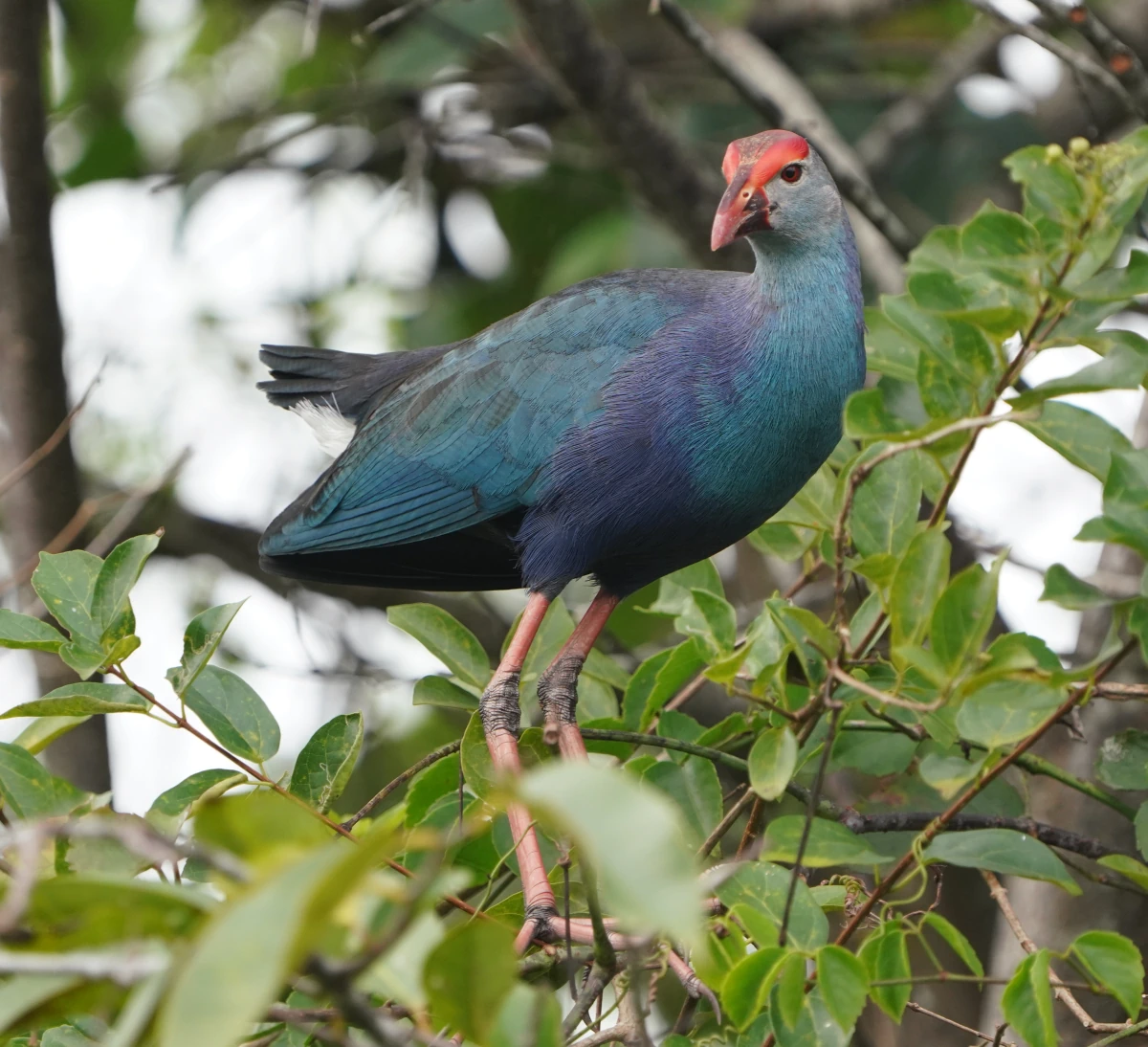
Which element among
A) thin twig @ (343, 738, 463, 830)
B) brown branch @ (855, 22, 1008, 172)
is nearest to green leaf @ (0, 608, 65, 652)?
thin twig @ (343, 738, 463, 830)

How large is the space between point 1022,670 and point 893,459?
2.23ft

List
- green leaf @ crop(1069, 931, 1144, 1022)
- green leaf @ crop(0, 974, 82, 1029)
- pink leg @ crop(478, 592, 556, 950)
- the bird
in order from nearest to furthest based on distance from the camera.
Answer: green leaf @ crop(0, 974, 82, 1029) < green leaf @ crop(1069, 931, 1144, 1022) < pink leg @ crop(478, 592, 556, 950) < the bird

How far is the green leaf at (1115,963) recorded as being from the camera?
1.61m

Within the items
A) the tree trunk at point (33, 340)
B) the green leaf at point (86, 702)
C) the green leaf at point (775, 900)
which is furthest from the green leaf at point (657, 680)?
the tree trunk at point (33, 340)

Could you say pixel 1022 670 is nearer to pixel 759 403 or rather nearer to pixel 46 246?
pixel 759 403

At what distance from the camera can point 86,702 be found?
1.82m

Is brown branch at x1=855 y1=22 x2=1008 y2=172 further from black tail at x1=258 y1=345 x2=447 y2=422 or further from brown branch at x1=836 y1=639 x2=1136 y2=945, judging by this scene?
brown branch at x1=836 y1=639 x2=1136 y2=945

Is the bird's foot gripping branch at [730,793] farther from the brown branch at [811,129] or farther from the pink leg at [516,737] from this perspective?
the brown branch at [811,129]

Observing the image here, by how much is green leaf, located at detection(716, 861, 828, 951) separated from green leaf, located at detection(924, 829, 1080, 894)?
0.62 feet

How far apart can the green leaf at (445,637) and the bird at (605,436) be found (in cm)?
11

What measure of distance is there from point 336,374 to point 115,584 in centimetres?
157

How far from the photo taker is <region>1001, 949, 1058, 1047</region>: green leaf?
4.93 ft

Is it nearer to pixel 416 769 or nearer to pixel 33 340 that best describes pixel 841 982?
pixel 416 769

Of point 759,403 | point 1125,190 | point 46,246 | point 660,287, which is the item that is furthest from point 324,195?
point 1125,190
